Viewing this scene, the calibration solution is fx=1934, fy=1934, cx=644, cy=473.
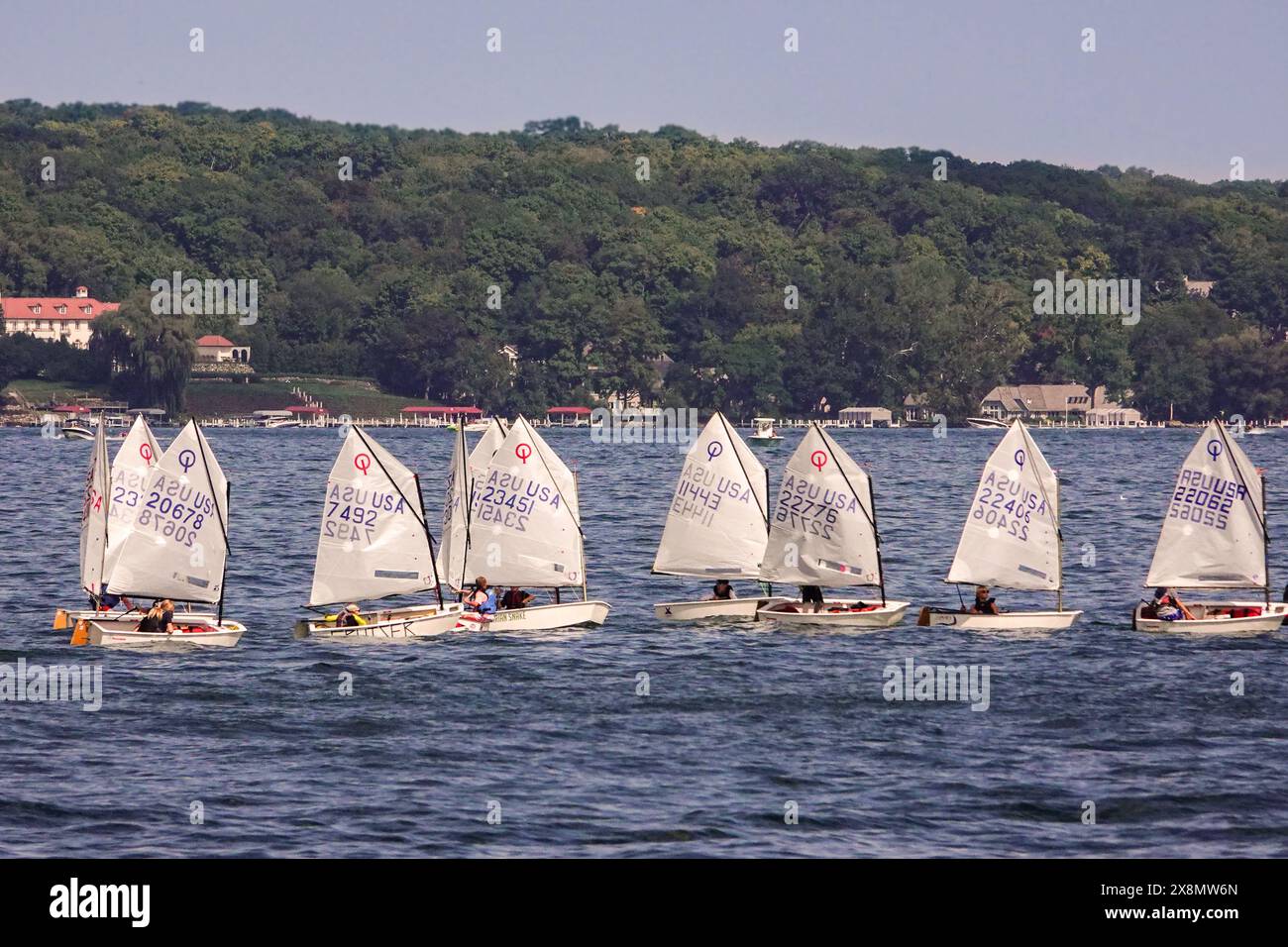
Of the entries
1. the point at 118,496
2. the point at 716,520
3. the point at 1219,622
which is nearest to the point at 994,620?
the point at 1219,622

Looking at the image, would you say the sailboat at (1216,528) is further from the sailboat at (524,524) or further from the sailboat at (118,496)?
the sailboat at (118,496)

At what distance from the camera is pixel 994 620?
178ft

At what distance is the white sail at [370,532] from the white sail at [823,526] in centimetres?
1053

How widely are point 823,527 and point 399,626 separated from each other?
1280 centimetres

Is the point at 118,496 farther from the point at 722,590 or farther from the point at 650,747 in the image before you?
the point at 650,747

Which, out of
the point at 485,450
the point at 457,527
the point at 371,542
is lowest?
the point at 371,542

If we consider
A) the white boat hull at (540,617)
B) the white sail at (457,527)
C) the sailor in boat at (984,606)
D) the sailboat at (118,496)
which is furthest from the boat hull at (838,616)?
the sailboat at (118,496)

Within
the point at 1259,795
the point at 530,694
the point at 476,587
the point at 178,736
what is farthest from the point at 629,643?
the point at 1259,795

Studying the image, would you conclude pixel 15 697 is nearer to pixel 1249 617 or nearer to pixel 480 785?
pixel 480 785

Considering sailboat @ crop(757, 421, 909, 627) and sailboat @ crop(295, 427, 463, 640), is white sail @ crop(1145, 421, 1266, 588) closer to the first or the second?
sailboat @ crop(757, 421, 909, 627)

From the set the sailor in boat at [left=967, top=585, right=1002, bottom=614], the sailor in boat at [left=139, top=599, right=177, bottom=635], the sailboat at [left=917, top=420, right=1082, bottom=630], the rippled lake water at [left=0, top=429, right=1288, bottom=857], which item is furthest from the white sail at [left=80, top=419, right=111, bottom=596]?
the sailor in boat at [left=967, top=585, right=1002, bottom=614]

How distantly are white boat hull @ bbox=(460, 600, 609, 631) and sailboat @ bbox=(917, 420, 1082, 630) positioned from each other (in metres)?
10.2

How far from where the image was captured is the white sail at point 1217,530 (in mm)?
55031
